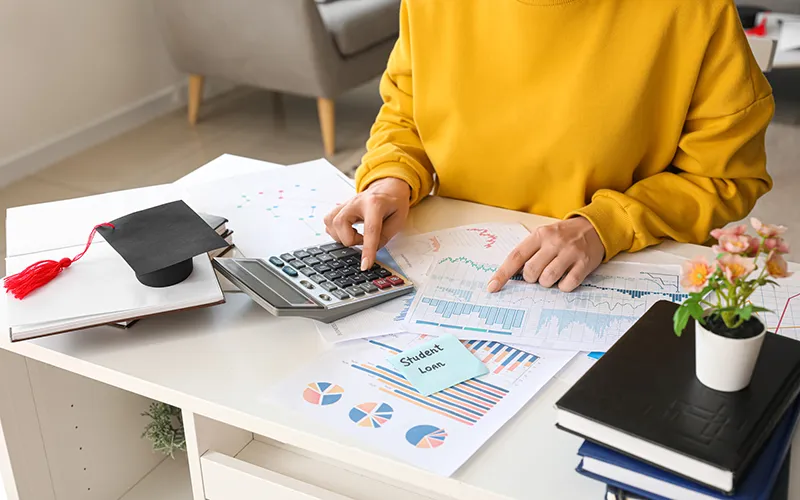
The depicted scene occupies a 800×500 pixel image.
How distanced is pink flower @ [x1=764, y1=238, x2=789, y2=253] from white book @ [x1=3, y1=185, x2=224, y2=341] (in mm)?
544

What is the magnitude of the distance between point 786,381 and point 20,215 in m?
0.97

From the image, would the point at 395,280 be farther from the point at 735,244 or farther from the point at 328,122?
the point at 328,122

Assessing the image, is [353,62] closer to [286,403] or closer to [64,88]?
[64,88]

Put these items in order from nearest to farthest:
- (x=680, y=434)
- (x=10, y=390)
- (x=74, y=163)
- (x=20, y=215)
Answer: (x=680, y=434)
(x=10, y=390)
(x=20, y=215)
(x=74, y=163)

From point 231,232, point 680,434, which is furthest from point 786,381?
point 231,232

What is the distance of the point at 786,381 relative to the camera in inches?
27.5

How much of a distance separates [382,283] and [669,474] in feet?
1.40

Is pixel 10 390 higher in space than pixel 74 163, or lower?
higher

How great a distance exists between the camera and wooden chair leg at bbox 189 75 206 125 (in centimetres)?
330

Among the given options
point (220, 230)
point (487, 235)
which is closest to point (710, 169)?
point (487, 235)

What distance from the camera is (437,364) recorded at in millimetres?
849

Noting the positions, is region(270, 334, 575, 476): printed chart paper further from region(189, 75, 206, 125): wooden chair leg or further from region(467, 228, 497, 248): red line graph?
region(189, 75, 206, 125): wooden chair leg

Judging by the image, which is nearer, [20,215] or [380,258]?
[380,258]

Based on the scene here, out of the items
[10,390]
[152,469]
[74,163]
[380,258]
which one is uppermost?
[380,258]
